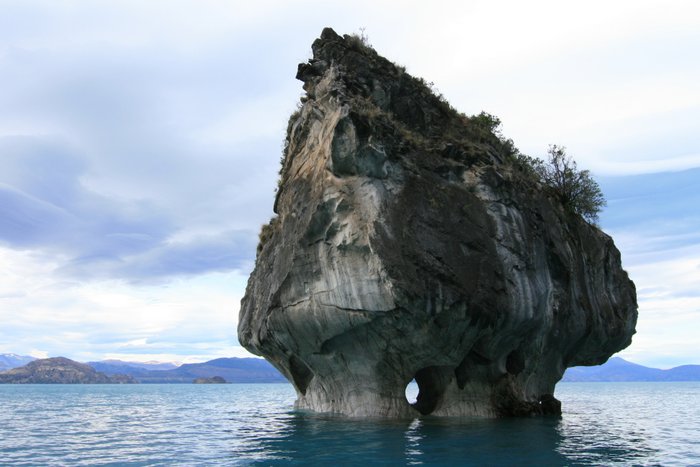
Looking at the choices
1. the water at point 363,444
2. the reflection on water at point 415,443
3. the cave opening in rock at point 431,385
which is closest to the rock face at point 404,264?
the cave opening in rock at point 431,385

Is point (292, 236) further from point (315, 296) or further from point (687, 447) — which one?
point (687, 447)

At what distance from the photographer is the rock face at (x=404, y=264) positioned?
22.7 m

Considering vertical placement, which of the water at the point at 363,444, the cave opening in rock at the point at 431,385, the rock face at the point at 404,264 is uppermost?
the rock face at the point at 404,264

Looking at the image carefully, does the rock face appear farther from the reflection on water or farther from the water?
the reflection on water

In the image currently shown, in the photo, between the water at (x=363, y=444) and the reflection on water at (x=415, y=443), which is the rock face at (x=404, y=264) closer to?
the water at (x=363, y=444)

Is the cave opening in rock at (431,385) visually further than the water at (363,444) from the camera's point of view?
Yes

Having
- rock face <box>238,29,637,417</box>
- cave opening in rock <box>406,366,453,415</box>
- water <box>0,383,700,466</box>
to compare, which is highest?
rock face <box>238,29,637,417</box>

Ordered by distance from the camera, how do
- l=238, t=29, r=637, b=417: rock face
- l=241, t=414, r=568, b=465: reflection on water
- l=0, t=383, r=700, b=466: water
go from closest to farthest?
l=241, t=414, r=568, b=465: reflection on water < l=0, t=383, r=700, b=466: water < l=238, t=29, r=637, b=417: rock face

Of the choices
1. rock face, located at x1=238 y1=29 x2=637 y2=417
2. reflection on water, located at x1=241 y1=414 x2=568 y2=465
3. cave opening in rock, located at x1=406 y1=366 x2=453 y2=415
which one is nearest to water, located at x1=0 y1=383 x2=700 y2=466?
reflection on water, located at x1=241 y1=414 x2=568 y2=465

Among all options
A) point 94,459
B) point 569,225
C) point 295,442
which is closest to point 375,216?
point 295,442

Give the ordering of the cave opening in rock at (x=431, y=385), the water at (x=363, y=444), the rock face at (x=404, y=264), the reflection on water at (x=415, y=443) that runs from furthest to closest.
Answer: the cave opening in rock at (x=431, y=385)
the rock face at (x=404, y=264)
the water at (x=363, y=444)
the reflection on water at (x=415, y=443)

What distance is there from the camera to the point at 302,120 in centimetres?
2953

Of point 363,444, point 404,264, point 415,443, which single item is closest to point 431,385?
point 404,264

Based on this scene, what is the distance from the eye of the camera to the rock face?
22656mm
